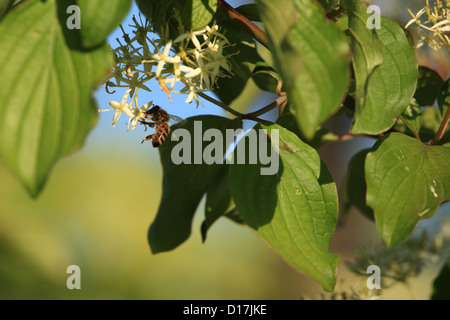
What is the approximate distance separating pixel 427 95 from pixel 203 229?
1.27 ft

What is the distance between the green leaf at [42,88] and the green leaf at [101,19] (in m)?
0.01

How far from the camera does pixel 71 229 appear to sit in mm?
2080

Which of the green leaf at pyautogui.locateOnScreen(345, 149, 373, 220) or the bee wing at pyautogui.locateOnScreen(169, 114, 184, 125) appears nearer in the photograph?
the bee wing at pyautogui.locateOnScreen(169, 114, 184, 125)

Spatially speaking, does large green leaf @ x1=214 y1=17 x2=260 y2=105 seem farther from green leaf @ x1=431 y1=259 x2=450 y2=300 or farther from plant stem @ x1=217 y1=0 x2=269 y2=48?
green leaf @ x1=431 y1=259 x2=450 y2=300

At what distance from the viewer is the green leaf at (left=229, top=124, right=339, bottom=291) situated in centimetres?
45

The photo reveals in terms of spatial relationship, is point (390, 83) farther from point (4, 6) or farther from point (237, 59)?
point (4, 6)

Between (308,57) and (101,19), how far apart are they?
14 centimetres

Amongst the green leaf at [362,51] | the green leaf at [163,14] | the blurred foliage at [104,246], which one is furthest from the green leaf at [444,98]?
the blurred foliage at [104,246]

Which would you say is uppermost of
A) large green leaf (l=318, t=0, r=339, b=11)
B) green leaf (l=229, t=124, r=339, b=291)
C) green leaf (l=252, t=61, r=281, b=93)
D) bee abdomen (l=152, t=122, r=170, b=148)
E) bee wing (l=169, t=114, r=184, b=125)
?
large green leaf (l=318, t=0, r=339, b=11)

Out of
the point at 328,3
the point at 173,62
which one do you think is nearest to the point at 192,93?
the point at 173,62

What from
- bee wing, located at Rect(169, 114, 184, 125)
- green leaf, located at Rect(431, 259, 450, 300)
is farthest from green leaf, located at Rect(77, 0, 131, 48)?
green leaf, located at Rect(431, 259, 450, 300)

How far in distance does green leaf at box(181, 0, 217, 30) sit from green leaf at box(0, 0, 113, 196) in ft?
0.41

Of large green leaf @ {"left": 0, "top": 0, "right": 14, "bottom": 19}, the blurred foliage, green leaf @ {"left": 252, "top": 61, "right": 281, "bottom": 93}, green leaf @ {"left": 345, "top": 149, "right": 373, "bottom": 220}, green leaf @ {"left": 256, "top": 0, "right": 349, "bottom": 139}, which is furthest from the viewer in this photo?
the blurred foliage

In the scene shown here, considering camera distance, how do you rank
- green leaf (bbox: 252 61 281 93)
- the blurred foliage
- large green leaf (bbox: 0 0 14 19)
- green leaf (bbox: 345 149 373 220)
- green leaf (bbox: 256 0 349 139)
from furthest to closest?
1. the blurred foliage
2. green leaf (bbox: 345 149 373 220)
3. green leaf (bbox: 252 61 281 93)
4. large green leaf (bbox: 0 0 14 19)
5. green leaf (bbox: 256 0 349 139)
